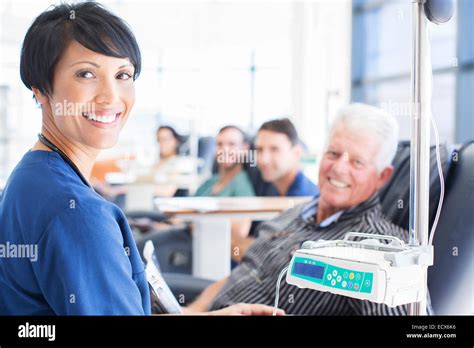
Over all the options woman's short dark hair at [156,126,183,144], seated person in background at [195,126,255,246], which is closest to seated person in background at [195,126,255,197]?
seated person in background at [195,126,255,246]

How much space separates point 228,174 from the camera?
9.36ft

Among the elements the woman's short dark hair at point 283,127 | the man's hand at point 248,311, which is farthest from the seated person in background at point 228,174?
the man's hand at point 248,311

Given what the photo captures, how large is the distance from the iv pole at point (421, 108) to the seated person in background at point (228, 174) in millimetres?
1419

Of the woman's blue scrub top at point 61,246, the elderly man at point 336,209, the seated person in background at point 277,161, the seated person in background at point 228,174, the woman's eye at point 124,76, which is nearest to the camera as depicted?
the woman's blue scrub top at point 61,246

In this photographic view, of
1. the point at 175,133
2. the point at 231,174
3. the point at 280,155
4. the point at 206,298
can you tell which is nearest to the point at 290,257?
the point at 206,298

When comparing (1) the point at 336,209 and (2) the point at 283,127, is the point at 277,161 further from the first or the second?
(1) the point at 336,209

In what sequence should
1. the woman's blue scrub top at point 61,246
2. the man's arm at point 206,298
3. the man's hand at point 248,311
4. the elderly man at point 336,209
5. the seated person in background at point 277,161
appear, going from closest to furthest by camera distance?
the woman's blue scrub top at point 61,246, the man's hand at point 248,311, the elderly man at point 336,209, the man's arm at point 206,298, the seated person in background at point 277,161

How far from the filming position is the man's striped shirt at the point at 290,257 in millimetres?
1327

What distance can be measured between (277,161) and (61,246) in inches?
65.3

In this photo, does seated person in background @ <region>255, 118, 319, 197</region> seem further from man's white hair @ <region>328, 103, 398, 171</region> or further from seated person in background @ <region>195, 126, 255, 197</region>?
man's white hair @ <region>328, 103, 398, 171</region>

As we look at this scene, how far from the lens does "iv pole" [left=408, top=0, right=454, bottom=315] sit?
1.03m

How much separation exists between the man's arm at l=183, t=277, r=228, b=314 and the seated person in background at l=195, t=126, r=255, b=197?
826 millimetres

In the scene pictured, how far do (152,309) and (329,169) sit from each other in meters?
0.66

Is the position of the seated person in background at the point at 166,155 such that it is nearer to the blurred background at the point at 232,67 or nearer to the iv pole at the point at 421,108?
the blurred background at the point at 232,67
